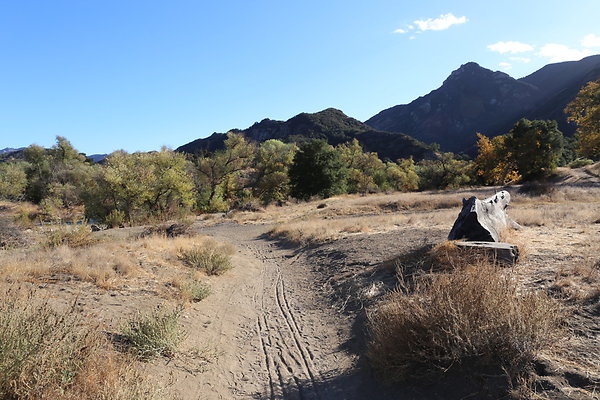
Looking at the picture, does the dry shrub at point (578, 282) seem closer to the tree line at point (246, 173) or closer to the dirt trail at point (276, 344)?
the dirt trail at point (276, 344)

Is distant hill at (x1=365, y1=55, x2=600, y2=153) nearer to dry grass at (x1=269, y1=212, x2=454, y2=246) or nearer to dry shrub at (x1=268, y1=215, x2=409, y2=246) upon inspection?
dry grass at (x1=269, y1=212, x2=454, y2=246)

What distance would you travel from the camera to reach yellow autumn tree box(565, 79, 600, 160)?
2172 cm

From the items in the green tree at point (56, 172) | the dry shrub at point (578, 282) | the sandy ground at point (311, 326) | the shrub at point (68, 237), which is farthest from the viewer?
the green tree at point (56, 172)

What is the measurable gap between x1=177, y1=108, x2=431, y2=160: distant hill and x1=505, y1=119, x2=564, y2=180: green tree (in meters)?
66.8

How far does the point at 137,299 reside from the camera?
598cm

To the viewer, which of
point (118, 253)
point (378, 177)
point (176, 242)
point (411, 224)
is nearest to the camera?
point (118, 253)

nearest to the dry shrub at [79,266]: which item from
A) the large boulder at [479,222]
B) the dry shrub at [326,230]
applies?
the dry shrub at [326,230]

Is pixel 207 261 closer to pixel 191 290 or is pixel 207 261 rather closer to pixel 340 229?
pixel 191 290

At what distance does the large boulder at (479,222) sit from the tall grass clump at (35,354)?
7705 millimetres

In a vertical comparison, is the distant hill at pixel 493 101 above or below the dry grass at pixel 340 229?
above

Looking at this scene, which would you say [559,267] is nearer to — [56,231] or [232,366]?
[232,366]

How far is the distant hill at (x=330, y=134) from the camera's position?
114 m

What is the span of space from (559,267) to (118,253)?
9814 mm

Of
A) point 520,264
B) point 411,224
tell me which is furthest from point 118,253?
point 411,224
